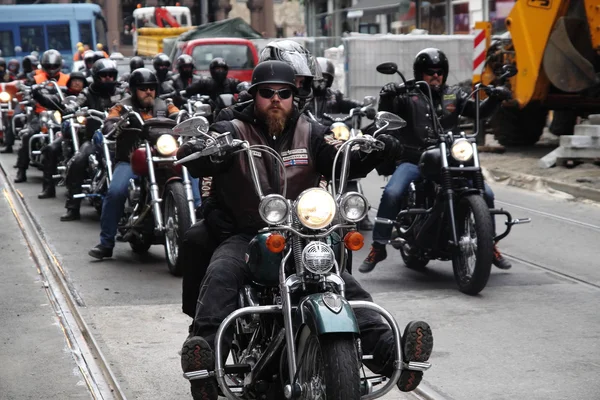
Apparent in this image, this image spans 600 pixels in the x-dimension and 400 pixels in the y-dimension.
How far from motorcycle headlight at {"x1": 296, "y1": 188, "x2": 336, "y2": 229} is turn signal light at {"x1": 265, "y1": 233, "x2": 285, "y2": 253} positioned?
117mm

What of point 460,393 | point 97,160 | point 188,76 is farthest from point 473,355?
point 188,76

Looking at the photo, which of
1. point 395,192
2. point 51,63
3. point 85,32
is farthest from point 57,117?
point 85,32

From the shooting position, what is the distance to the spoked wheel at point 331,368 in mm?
4129

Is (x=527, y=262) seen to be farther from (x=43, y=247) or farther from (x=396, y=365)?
(x=396, y=365)

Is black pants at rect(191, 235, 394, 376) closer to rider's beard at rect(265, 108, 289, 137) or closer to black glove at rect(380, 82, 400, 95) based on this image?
rider's beard at rect(265, 108, 289, 137)

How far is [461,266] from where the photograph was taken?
8.30m

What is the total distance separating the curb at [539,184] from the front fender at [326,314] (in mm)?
9173

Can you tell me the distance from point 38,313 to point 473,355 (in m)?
2.93

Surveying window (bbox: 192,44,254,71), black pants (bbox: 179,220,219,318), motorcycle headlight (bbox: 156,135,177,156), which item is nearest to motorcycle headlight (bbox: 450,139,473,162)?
motorcycle headlight (bbox: 156,135,177,156)

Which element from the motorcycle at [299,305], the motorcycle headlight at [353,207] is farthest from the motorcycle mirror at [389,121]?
the motorcycle headlight at [353,207]

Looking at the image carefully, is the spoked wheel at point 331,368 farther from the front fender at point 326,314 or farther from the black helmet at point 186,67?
the black helmet at point 186,67

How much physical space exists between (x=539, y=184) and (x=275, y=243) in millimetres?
10381

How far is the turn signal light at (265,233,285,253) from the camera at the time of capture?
450cm

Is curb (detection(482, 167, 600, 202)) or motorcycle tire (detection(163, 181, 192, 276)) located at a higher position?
motorcycle tire (detection(163, 181, 192, 276))
